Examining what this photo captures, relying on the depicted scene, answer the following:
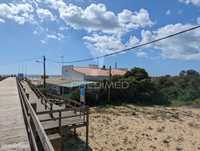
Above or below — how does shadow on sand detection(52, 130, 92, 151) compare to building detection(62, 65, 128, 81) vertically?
below

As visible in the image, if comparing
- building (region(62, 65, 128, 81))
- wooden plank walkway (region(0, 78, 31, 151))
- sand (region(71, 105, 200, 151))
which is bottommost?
sand (region(71, 105, 200, 151))

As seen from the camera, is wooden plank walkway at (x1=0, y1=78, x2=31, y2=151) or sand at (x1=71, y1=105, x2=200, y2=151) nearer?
wooden plank walkway at (x1=0, y1=78, x2=31, y2=151)

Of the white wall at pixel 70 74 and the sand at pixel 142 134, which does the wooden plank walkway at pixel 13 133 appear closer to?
the sand at pixel 142 134

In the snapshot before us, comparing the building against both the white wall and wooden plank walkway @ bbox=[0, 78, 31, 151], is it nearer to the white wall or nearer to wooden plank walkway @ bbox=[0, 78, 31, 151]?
the white wall

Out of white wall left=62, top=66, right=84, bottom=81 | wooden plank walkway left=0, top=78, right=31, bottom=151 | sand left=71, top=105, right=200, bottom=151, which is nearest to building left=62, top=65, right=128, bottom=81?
white wall left=62, top=66, right=84, bottom=81

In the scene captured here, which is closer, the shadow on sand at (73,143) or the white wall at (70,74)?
the shadow on sand at (73,143)

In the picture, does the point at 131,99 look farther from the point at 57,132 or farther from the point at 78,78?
the point at 57,132

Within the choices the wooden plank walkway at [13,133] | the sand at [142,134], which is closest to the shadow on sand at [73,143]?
the sand at [142,134]

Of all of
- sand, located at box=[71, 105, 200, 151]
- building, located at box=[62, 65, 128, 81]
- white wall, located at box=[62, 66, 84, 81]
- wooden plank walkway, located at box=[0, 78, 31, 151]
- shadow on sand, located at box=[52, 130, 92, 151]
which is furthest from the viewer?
white wall, located at box=[62, 66, 84, 81]

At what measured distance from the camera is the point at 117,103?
29.1 meters

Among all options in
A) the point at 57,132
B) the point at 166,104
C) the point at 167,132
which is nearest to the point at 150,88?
the point at 166,104

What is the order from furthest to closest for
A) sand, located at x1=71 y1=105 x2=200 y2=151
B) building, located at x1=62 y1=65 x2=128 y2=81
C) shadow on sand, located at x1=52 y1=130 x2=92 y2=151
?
building, located at x1=62 y1=65 x2=128 y2=81 → sand, located at x1=71 y1=105 x2=200 y2=151 → shadow on sand, located at x1=52 y1=130 x2=92 y2=151

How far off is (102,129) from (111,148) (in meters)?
3.97

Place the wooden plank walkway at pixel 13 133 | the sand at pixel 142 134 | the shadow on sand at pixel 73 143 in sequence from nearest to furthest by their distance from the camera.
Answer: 1. the wooden plank walkway at pixel 13 133
2. the shadow on sand at pixel 73 143
3. the sand at pixel 142 134
